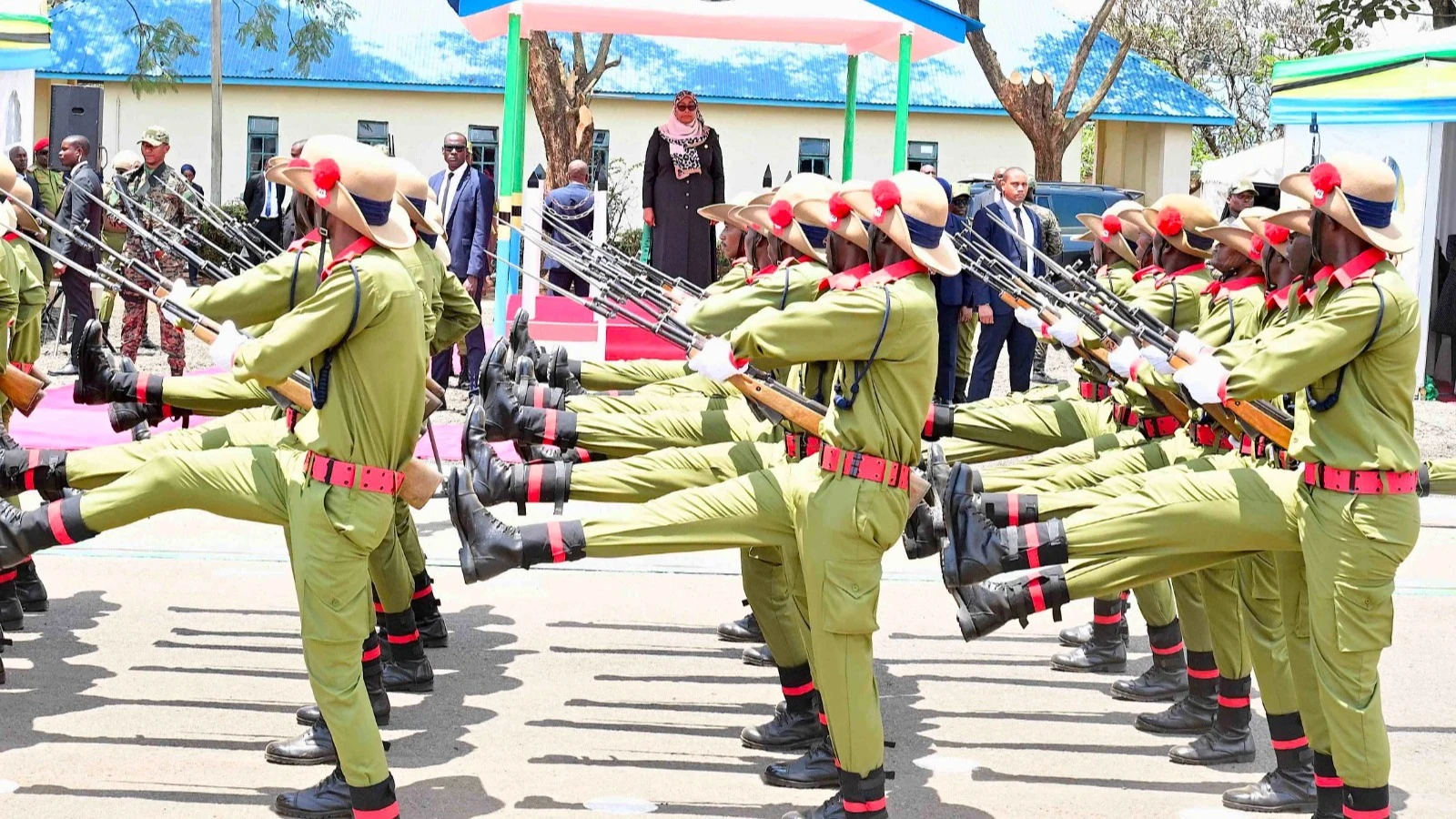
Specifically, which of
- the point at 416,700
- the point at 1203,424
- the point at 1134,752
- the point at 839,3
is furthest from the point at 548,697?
the point at 839,3

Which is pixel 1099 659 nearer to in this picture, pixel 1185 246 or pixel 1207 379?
pixel 1185 246

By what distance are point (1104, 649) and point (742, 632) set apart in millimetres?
1560

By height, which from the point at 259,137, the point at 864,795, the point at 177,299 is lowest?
the point at 864,795

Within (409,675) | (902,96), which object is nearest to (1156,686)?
(409,675)

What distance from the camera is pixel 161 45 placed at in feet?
86.7

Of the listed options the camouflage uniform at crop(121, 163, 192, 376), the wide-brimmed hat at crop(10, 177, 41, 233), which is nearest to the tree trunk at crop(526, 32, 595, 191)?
the camouflage uniform at crop(121, 163, 192, 376)

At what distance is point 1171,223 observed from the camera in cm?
750

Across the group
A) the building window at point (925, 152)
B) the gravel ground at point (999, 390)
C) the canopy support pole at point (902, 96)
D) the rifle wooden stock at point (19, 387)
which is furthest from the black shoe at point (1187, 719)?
the building window at point (925, 152)

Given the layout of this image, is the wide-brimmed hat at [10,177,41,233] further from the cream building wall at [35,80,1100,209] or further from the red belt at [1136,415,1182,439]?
the cream building wall at [35,80,1100,209]

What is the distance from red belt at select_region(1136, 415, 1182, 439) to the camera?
23.1 feet

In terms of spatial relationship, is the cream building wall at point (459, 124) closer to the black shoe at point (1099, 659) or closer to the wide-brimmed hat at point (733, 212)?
the wide-brimmed hat at point (733, 212)

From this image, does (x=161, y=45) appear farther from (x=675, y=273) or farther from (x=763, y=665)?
(x=763, y=665)

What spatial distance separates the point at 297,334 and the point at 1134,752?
3.40 metres

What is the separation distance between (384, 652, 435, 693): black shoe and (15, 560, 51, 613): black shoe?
1.96 m
